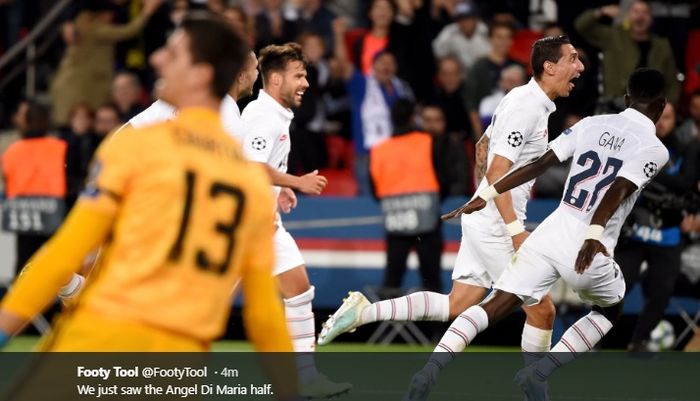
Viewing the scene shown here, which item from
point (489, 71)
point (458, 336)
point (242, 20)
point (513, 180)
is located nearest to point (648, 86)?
point (513, 180)

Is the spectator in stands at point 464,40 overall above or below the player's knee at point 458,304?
above

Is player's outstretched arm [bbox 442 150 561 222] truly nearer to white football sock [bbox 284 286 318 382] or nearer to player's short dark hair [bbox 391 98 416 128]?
white football sock [bbox 284 286 318 382]

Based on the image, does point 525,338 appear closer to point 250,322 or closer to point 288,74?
point 288,74

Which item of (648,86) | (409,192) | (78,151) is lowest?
(409,192)

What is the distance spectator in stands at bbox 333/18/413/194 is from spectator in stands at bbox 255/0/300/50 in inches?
39.1

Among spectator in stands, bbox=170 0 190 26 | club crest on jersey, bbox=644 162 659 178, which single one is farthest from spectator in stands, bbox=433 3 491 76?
club crest on jersey, bbox=644 162 659 178

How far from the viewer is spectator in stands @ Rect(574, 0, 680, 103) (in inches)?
553

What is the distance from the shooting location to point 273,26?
15.8 metres

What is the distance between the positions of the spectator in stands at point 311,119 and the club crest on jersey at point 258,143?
5.96 meters

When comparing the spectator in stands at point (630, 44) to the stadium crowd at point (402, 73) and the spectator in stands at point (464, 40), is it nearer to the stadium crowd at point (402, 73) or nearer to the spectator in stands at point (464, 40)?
the stadium crowd at point (402, 73)

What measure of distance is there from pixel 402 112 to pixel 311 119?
1.69 metres

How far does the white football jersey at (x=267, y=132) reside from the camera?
8.95 meters

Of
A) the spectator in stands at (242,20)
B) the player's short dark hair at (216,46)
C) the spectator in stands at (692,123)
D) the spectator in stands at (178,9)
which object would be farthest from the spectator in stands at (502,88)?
the player's short dark hair at (216,46)

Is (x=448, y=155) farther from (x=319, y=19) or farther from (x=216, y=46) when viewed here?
(x=216, y=46)
